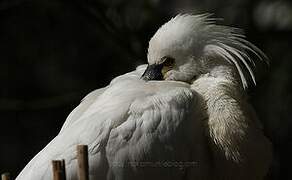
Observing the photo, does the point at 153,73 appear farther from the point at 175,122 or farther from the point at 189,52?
the point at 175,122

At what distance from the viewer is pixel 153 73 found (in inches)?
164

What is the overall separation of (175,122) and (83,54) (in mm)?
5536

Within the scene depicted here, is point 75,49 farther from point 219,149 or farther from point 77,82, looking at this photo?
A: point 219,149

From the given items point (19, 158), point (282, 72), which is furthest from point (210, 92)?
point (19, 158)

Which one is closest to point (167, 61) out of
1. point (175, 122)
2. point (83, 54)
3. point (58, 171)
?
point (175, 122)

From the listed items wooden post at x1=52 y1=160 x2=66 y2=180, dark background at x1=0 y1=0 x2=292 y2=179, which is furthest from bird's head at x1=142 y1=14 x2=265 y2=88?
dark background at x1=0 y1=0 x2=292 y2=179

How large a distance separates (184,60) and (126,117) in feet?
1.81

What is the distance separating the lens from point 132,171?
3686 millimetres

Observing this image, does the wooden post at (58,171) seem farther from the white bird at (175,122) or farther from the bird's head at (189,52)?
the bird's head at (189,52)

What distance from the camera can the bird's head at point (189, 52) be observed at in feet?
13.5

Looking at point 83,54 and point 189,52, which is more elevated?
point 189,52

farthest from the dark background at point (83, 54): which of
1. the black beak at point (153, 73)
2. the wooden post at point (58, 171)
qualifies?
the wooden post at point (58, 171)

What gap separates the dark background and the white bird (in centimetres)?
335

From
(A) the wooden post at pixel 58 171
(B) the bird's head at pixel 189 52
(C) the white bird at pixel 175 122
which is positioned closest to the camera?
(A) the wooden post at pixel 58 171
